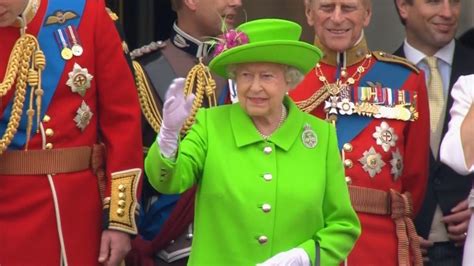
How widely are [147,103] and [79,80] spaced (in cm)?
51

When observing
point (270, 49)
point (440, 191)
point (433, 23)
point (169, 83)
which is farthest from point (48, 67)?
point (433, 23)

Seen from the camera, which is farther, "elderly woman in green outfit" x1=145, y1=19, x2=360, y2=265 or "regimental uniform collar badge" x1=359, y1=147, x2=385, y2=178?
"regimental uniform collar badge" x1=359, y1=147, x2=385, y2=178

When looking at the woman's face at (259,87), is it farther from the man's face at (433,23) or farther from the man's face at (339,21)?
the man's face at (433,23)

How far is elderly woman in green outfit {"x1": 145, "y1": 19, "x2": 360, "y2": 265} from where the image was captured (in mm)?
5426

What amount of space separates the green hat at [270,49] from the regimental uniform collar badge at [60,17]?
65 cm

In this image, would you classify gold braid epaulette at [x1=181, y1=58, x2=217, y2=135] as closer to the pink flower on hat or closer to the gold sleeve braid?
the gold sleeve braid

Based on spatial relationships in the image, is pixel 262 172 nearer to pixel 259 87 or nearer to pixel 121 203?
pixel 259 87

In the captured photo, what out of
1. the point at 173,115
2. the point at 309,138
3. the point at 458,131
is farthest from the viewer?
the point at 458,131

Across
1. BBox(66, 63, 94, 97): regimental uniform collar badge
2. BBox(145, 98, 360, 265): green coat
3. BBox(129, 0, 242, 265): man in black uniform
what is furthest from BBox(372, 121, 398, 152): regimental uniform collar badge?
BBox(66, 63, 94, 97): regimental uniform collar badge

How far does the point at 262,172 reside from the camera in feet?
17.9

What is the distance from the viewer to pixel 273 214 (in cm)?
544

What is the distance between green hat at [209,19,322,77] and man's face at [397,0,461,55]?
1467 millimetres

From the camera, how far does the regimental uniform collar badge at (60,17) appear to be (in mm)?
5906

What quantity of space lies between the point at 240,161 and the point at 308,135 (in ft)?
0.86
